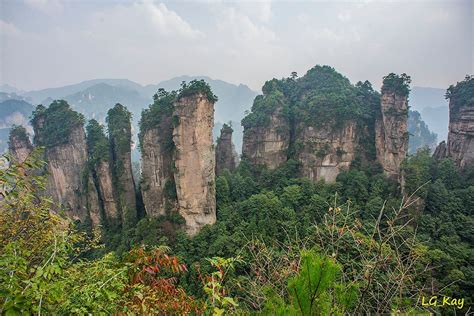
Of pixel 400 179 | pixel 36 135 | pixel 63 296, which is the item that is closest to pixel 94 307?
pixel 63 296

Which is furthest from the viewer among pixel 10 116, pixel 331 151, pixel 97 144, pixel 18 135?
pixel 10 116

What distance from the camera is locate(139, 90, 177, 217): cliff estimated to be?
19.5 meters

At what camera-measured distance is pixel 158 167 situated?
19.6m

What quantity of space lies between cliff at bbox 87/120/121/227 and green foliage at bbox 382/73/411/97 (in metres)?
22.5

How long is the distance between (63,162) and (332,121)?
23374 millimetres

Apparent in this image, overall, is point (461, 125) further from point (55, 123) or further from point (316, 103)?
point (55, 123)

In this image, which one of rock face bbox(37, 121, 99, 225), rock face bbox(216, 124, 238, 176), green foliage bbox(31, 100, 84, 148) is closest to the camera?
green foliage bbox(31, 100, 84, 148)

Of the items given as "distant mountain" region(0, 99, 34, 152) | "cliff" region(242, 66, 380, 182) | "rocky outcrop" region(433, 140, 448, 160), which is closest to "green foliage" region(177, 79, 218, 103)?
"cliff" region(242, 66, 380, 182)

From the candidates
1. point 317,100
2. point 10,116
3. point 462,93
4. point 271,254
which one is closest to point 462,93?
point 462,93

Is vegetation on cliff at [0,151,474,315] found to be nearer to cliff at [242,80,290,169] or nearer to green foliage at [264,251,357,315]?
green foliage at [264,251,357,315]

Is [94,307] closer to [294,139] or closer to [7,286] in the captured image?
[7,286]

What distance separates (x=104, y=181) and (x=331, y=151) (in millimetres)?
18711

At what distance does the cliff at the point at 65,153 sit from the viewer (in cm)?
2325

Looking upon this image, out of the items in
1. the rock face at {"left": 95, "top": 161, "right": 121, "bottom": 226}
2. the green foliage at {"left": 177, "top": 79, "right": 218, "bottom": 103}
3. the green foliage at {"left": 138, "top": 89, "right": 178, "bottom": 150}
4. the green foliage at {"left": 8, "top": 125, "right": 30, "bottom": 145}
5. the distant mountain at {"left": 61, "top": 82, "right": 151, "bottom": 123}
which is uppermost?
the distant mountain at {"left": 61, "top": 82, "right": 151, "bottom": 123}
